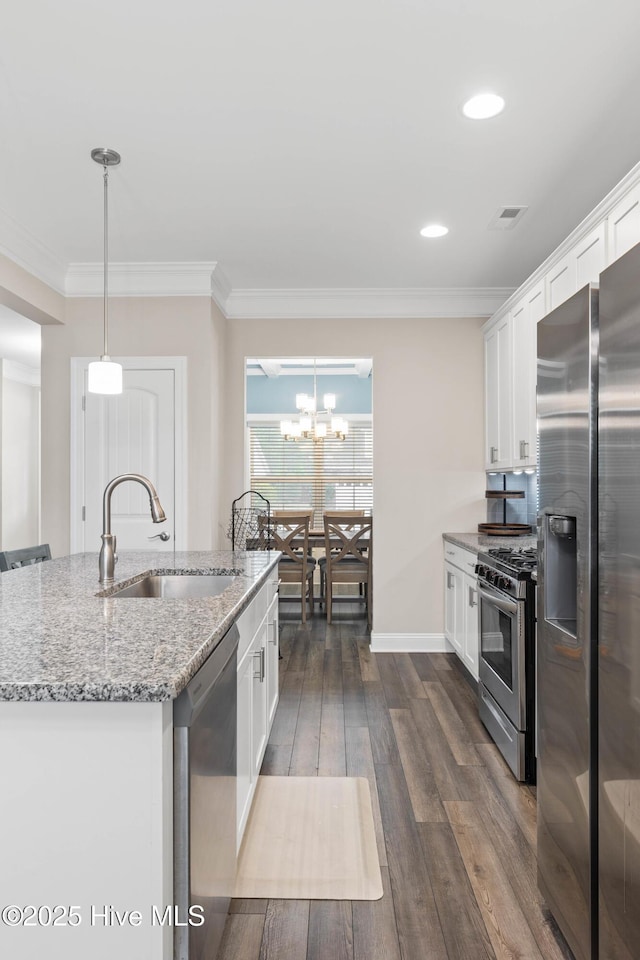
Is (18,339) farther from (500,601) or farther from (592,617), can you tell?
(592,617)

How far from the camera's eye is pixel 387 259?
4.09 m

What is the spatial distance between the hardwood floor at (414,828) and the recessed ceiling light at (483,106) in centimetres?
273

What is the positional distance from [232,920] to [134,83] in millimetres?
2816

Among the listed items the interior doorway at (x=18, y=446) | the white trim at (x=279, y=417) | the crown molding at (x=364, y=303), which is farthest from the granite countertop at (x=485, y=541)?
the interior doorway at (x=18, y=446)

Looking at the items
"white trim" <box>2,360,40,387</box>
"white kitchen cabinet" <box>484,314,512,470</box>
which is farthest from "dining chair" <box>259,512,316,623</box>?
"white trim" <box>2,360,40,387</box>

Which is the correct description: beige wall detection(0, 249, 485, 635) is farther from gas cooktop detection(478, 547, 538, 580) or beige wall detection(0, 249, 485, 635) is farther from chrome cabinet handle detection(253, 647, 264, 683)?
chrome cabinet handle detection(253, 647, 264, 683)

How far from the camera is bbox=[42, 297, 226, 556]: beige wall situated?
4285mm

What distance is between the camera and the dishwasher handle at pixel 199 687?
114 centimetres

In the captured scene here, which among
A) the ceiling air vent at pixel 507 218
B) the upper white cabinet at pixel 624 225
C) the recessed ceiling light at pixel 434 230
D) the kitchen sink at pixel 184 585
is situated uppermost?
the recessed ceiling light at pixel 434 230

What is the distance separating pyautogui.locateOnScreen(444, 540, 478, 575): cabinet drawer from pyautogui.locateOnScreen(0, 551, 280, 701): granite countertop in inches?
72.9

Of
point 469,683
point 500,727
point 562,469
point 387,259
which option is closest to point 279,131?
point 387,259

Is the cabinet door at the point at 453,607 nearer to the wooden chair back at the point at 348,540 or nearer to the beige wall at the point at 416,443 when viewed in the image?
the beige wall at the point at 416,443

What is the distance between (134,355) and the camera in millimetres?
4320

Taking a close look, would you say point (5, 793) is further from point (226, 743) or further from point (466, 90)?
point (466, 90)
